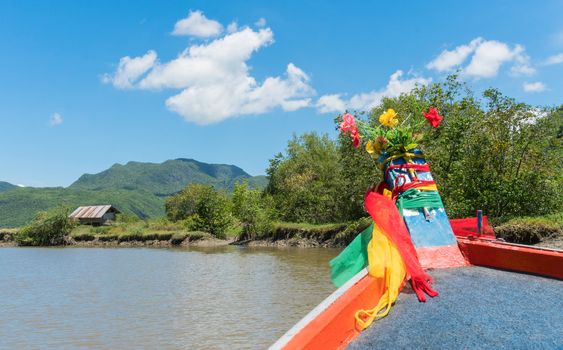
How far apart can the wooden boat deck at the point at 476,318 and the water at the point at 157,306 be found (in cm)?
581

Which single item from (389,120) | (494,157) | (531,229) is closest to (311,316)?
(389,120)

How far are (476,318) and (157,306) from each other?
10948 mm

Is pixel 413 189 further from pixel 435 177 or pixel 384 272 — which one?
pixel 435 177

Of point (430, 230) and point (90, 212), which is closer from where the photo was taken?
point (430, 230)

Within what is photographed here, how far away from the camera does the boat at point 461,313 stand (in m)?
2.37

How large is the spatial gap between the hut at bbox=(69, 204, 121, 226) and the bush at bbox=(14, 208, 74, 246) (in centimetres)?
915

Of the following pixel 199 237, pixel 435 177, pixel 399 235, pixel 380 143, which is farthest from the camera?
pixel 199 237

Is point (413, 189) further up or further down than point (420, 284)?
further up

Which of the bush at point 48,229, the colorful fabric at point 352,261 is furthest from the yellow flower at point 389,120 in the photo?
the bush at point 48,229

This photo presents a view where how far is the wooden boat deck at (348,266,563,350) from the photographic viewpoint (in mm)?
2354

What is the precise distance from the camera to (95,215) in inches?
2361

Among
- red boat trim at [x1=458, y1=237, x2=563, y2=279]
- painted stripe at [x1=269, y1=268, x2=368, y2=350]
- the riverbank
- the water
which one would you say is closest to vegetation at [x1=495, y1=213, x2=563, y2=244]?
the water

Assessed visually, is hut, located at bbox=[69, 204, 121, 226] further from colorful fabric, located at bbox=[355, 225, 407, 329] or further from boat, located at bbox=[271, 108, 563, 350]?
colorful fabric, located at bbox=[355, 225, 407, 329]

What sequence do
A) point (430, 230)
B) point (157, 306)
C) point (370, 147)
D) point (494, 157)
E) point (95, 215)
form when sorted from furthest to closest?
point (95, 215), point (494, 157), point (157, 306), point (370, 147), point (430, 230)
